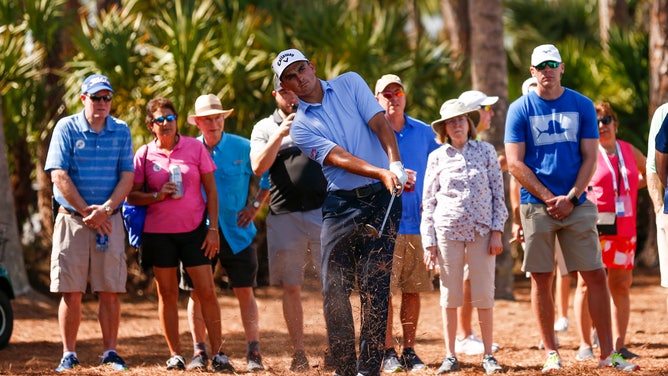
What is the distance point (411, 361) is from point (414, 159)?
156 centimetres

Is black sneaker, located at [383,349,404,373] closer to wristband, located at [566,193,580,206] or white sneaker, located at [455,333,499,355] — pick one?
white sneaker, located at [455,333,499,355]

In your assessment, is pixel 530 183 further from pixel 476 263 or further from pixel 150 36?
pixel 150 36

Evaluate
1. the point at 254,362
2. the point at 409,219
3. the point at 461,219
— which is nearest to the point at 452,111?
the point at 461,219

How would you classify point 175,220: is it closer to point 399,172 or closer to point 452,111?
point 452,111

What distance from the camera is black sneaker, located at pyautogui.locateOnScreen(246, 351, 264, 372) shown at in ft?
27.3

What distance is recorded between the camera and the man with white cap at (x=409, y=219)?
329 inches

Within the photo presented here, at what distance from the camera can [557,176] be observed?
7664 millimetres

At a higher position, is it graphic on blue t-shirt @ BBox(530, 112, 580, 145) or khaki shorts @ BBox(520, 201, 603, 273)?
graphic on blue t-shirt @ BBox(530, 112, 580, 145)

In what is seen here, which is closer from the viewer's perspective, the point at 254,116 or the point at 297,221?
the point at 297,221

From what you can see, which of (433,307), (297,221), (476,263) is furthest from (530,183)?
(433,307)

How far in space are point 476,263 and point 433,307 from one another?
538cm

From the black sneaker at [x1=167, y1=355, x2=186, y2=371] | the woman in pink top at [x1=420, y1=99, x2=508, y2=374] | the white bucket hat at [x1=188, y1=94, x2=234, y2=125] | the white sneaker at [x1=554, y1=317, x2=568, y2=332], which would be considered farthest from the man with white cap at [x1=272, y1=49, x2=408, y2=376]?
the white sneaker at [x1=554, y1=317, x2=568, y2=332]

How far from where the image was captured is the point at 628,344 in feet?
31.6

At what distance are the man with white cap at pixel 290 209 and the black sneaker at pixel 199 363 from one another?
70 cm
